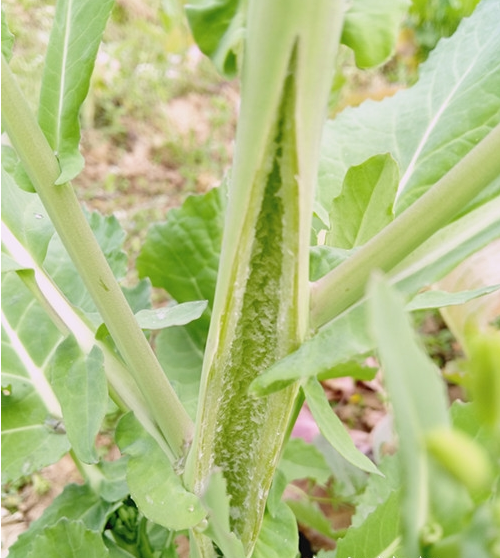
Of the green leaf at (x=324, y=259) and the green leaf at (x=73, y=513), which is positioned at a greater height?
the green leaf at (x=324, y=259)

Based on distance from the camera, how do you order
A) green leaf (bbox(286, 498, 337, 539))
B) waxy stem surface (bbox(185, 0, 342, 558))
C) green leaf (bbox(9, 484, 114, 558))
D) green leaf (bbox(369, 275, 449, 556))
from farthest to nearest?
green leaf (bbox(286, 498, 337, 539)) → green leaf (bbox(9, 484, 114, 558)) → waxy stem surface (bbox(185, 0, 342, 558)) → green leaf (bbox(369, 275, 449, 556))

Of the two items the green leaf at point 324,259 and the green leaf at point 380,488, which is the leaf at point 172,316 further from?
the green leaf at point 380,488

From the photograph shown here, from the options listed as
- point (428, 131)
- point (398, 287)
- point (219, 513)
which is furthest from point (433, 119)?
point (219, 513)

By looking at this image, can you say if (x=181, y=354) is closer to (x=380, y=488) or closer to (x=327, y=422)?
(x=380, y=488)

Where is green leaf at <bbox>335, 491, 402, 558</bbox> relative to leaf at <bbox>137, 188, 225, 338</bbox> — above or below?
below

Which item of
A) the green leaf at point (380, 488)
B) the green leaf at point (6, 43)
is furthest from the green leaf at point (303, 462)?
the green leaf at point (6, 43)

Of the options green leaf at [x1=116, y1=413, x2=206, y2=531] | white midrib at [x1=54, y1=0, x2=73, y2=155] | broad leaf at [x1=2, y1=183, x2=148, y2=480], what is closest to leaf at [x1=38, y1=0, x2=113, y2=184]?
white midrib at [x1=54, y1=0, x2=73, y2=155]

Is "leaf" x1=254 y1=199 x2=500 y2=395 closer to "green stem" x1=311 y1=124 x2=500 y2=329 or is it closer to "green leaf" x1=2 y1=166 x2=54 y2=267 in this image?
"green stem" x1=311 y1=124 x2=500 y2=329

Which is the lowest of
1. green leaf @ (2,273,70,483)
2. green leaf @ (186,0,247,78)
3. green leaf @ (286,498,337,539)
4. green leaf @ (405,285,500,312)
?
green leaf @ (286,498,337,539)
